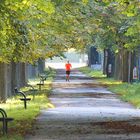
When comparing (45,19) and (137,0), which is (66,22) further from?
(137,0)

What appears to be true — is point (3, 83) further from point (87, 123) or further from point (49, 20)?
point (87, 123)

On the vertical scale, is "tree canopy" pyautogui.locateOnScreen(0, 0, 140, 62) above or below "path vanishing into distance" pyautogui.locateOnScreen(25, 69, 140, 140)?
above

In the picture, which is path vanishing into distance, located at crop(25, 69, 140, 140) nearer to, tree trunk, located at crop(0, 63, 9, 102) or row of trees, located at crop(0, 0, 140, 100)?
tree trunk, located at crop(0, 63, 9, 102)

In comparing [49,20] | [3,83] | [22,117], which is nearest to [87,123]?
[22,117]

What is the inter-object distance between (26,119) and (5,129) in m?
4.49

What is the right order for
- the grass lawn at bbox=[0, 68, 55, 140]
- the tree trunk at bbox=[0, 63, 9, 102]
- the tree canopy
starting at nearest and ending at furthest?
the grass lawn at bbox=[0, 68, 55, 140], the tree canopy, the tree trunk at bbox=[0, 63, 9, 102]

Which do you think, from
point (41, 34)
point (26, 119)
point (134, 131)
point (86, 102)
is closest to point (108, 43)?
point (86, 102)

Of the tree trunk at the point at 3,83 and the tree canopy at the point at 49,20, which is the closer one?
the tree canopy at the point at 49,20

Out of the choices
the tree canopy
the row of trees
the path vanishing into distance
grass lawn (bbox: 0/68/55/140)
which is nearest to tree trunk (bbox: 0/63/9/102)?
the row of trees

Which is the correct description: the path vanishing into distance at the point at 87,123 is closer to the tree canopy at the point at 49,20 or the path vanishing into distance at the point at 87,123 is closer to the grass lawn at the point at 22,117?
the grass lawn at the point at 22,117

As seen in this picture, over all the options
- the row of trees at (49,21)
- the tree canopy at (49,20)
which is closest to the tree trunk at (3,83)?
the row of trees at (49,21)

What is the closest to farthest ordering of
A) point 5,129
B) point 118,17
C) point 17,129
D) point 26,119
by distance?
point 5,129 < point 17,129 < point 26,119 < point 118,17

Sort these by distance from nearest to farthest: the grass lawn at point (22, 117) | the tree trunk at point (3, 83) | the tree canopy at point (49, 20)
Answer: the grass lawn at point (22, 117), the tree canopy at point (49, 20), the tree trunk at point (3, 83)

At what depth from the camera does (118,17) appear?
101 feet
